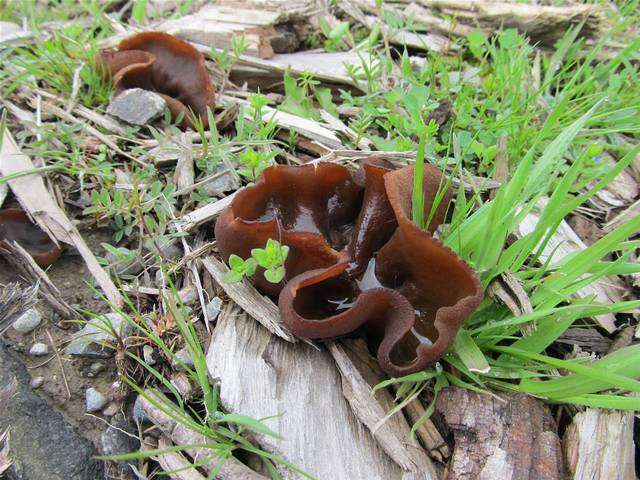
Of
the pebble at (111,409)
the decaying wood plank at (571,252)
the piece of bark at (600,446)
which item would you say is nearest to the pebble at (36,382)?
the pebble at (111,409)

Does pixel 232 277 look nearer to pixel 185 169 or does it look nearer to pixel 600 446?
pixel 185 169

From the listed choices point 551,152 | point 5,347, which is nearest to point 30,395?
point 5,347

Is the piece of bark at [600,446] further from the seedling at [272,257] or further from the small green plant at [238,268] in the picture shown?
the small green plant at [238,268]

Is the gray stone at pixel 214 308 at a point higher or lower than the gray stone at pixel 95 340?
higher

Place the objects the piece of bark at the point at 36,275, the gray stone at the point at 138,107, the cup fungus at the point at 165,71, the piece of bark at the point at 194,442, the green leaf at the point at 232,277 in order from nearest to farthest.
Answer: the piece of bark at the point at 194,442 → the green leaf at the point at 232,277 → the piece of bark at the point at 36,275 → the gray stone at the point at 138,107 → the cup fungus at the point at 165,71

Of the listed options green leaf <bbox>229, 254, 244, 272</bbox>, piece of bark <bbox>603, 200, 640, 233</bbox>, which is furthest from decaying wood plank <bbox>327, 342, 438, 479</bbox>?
piece of bark <bbox>603, 200, 640, 233</bbox>

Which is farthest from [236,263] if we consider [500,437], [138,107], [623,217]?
[623,217]

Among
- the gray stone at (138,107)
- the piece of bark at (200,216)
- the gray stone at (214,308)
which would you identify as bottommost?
the gray stone at (214,308)
